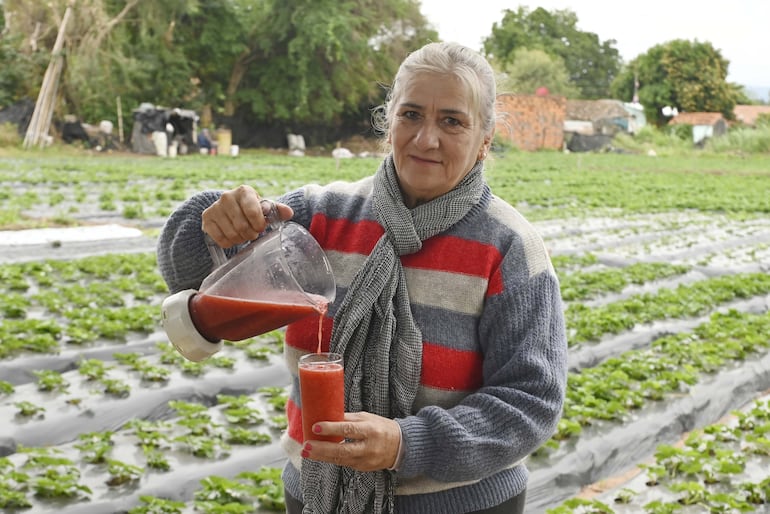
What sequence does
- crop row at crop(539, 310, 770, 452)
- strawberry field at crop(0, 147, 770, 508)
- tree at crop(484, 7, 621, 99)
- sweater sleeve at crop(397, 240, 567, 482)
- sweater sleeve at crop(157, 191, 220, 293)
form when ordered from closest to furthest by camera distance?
sweater sleeve at crop(397, 240, 567, 482) < sweater sleeve at crop(157, 191, 220, 293) < strawberry field at crop(0, 147, 770, 508) < crop row at crop(539, 310, 770, 452) < tree at crop(484, 7, 621, 99)

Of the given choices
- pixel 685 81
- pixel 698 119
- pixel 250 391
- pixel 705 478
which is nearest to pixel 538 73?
pixel 685 81

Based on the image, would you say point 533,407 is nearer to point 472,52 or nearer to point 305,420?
point 305,420

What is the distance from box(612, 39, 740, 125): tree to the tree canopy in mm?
26056

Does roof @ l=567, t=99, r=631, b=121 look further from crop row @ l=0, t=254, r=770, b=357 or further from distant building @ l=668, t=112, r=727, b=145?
crop row @ l=0, t=254, r=770, b=357

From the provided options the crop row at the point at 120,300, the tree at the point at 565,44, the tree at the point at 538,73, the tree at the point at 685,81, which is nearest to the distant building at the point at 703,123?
the tree at the point at 685,81

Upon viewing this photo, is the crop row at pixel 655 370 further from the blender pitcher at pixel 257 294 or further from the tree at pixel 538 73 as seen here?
the tree at pixel 538 73

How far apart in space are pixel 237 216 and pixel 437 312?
44 cm

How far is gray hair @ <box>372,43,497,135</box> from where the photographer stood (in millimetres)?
1760

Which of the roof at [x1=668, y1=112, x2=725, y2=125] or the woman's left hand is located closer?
the woman's left hand

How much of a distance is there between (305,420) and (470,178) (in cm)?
64

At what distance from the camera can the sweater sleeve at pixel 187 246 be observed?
1855 millimetres

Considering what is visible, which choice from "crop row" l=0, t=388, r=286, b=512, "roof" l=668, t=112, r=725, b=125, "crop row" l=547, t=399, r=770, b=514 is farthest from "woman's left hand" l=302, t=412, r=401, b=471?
"roof" l=668, t=112, r=725, b=125

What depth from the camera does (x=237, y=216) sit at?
1.72m

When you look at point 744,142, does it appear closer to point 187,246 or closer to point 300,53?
point 300,53
